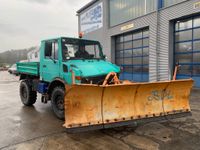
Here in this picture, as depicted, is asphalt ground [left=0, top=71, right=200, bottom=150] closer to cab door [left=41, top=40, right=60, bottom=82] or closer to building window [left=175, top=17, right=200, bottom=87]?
cab door [left=41, top=40, right=60, bottom=82]

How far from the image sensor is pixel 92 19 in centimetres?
2106

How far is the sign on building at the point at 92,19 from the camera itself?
1947 centimetres

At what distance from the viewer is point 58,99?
5.87 meters

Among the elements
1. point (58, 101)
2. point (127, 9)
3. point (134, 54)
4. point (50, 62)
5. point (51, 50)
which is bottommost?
point (58, 101)

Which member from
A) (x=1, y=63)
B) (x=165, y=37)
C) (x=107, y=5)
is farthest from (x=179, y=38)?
(x=1, y=63)

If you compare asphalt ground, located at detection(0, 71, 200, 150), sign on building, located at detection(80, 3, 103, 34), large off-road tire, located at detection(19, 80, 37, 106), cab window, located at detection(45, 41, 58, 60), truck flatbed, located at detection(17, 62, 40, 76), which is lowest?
asphalt ground, located at detection(0, 71, 200, 150)

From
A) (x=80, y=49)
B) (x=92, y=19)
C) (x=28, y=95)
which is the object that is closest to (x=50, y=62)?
(x=80, y=49)

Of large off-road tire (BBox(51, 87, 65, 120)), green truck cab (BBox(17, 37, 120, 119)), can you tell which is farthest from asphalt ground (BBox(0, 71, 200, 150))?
green truck cab (BBox(17, 37, 120, 119))

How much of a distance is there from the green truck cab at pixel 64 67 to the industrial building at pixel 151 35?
431 centimetres

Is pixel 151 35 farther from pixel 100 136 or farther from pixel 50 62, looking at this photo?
pixel 100 136

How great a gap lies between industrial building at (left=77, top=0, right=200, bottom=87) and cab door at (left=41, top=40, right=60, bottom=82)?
533 centimetres

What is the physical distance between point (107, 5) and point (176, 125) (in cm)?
1495

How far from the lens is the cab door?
6094 millimetres

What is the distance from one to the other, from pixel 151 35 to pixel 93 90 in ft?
35.2
